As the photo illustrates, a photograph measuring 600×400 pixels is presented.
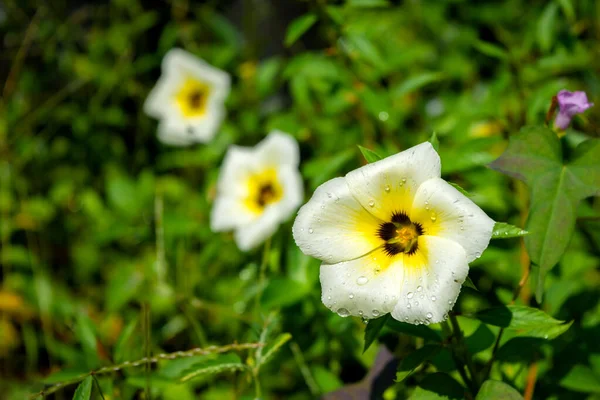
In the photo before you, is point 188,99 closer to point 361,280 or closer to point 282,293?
point 282,293

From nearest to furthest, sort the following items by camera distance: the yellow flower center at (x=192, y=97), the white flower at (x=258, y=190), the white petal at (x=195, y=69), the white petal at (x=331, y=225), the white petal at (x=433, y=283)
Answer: the white petal at (x=433, y=283) < the white petal at (x=331, y=225) < the white flower at (x=258, y=190) < the white petal at (x=195, y=69) < the yellow flower center at (x=192, y=97)

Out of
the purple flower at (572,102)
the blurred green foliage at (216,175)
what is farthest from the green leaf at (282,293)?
the purple flower at (572,102)

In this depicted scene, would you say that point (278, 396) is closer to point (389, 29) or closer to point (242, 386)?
point (242, 386)

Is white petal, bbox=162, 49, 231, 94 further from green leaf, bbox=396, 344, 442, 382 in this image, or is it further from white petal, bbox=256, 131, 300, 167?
green leaf, bbox=396, 344, 442, 382

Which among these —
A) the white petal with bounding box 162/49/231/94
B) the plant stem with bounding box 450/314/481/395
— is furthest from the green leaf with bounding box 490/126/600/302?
the white petal with bounding box 162/49/231/94

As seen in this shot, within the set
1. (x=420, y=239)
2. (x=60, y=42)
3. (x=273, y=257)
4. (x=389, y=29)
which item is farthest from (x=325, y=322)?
(x=60, y=42)

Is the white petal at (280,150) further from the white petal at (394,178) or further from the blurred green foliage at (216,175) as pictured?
the white petal at (394,178)
